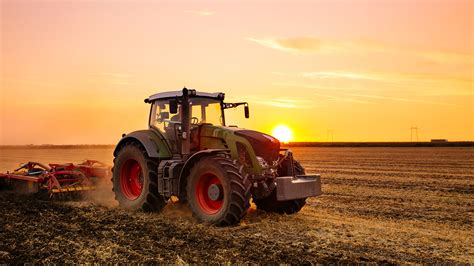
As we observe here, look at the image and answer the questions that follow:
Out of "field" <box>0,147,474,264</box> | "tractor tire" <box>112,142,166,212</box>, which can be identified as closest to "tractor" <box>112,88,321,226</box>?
"tractor tire" <box>112,142,166,212</box>

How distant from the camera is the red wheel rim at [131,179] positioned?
36.1 ft

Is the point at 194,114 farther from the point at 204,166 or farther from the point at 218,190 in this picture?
the point at 218,190

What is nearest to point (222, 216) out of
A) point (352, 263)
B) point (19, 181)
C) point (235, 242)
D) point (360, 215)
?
point (235, 242)

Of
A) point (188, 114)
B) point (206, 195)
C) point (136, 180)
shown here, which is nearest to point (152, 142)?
point (188, 114)

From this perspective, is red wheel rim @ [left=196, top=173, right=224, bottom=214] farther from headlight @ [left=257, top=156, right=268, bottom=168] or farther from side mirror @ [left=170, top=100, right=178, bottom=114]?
side mirror @ [left=170, top=100, right=178, bottom=114]

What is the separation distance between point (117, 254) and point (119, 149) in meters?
4.76

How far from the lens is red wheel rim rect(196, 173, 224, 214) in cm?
903

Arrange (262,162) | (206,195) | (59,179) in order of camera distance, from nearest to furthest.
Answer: (206,195)
(262,162)
(59,179)

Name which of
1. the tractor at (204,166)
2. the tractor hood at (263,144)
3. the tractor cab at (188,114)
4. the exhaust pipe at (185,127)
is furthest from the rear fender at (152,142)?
the tractor hood at (263,144)

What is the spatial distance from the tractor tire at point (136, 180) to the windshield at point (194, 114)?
0.72 m

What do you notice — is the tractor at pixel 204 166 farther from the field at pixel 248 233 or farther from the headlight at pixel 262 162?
the field at pixel 248 233

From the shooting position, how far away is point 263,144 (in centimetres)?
966

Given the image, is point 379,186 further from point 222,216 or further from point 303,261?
point 303,261

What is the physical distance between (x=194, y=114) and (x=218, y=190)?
6.70 feet
